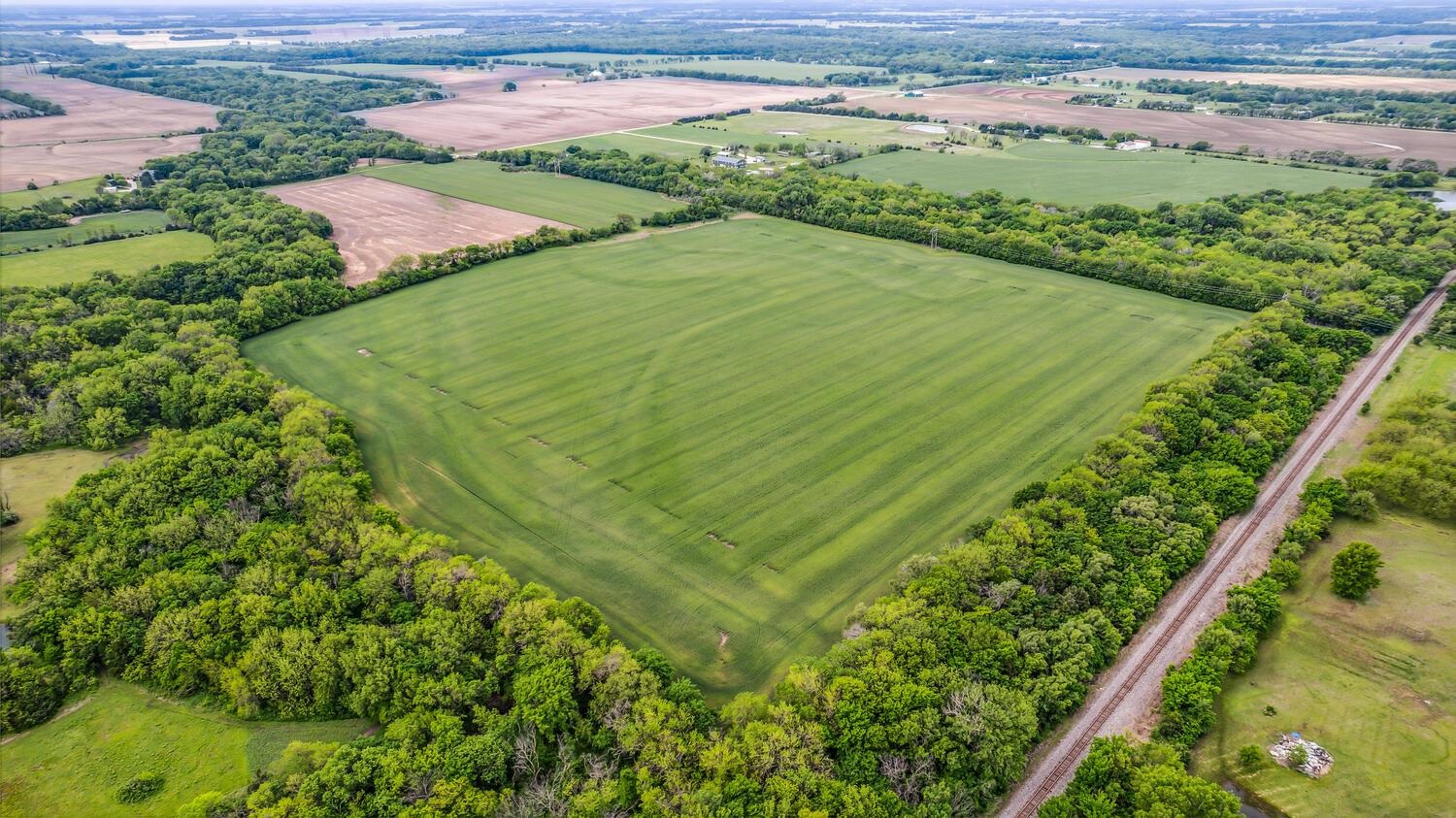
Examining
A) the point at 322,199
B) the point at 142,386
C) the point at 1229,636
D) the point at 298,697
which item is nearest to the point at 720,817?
the point at 298,697

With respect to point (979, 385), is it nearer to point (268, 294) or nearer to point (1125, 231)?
point (1125, 231)

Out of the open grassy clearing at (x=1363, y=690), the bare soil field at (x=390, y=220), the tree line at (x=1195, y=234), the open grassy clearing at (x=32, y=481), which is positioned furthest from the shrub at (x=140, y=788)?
the tree line at (x=1195, y=234)

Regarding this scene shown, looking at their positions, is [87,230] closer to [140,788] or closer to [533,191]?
[533,191]

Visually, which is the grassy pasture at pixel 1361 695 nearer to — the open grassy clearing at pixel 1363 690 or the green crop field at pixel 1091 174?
the open grassy clearing at pixel 1363 690

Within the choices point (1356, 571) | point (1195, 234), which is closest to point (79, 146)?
point (1195, 234)

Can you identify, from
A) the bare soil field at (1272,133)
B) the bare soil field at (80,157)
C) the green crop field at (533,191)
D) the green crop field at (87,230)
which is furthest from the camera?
the bare soil field at (1272,133)

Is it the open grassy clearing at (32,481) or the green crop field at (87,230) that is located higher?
the green crop field at (87,230)
